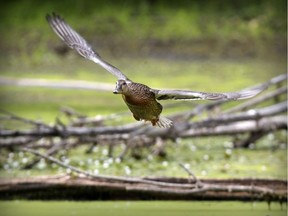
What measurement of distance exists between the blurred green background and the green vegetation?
350cm

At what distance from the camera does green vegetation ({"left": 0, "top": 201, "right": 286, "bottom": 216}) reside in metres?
4.94

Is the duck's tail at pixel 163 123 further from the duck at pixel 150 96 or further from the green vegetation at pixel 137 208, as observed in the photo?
the green vegetation at pixel 137 208

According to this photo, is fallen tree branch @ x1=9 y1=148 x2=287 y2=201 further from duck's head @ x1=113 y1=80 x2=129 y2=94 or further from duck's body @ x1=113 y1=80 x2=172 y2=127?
duck's head @ x1=113 y1=80 x2=129 y2=94

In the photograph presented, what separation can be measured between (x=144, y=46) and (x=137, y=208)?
24.4 ft

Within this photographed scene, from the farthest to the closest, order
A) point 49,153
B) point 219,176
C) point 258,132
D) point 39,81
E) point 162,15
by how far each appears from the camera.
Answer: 1. point 162,15
2. point 39,81
3. point 258,132
4. point 49,153
5. point 219,176

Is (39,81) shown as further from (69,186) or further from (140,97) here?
(140,97)

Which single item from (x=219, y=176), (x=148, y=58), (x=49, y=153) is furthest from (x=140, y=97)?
(x=148, y=58)

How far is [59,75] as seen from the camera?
36.1ft

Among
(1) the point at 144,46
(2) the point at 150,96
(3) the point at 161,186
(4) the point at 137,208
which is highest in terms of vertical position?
(1) the point at 144,46

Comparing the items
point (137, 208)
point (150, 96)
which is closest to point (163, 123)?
point (150, 96)

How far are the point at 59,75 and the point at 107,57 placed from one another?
1217 millimetres

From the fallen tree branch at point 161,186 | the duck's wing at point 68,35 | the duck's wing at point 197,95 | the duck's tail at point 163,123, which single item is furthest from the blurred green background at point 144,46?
the duck's wing at point 197,95

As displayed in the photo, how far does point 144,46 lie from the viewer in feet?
40.5

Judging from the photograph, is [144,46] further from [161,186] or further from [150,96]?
[150,96]
